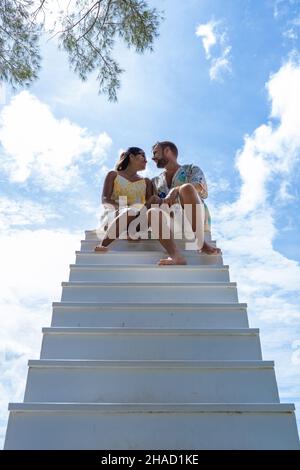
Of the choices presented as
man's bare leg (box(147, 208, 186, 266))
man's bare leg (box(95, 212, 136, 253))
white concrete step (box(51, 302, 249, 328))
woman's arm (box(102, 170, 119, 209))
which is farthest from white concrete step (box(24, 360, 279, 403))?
woman's arm (box(102, 170, 119, 209))

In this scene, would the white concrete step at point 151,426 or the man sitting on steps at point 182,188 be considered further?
the man sitting on steps at point 182,188

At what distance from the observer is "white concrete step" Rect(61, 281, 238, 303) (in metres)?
2.15

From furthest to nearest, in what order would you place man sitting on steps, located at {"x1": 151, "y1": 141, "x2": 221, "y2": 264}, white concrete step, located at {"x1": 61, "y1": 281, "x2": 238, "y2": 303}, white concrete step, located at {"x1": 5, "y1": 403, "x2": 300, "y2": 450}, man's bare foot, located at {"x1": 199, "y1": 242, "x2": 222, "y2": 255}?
man sitting on steps, located at {"x1": 151, "y1": 141, "x2": 221, "y2": 264}
man's bare foot, located at {"x1": 199, "y1": 242, "x2": 222, "y2": 255}
white concrete step, located at {"x1": 61, "y1": 281, "x2": 238, "y2": 303}
white concrete step, located at {"x1": 5, "y1": 403, "x2": 300, "y2": 450}

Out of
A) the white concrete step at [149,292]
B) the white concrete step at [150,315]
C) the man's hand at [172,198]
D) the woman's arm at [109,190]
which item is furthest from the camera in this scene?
the woman's arm at [109,190]

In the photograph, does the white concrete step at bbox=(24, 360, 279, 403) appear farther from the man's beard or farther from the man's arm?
the man's beard

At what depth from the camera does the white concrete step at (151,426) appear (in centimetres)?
146

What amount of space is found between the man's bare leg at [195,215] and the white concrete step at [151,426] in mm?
1137

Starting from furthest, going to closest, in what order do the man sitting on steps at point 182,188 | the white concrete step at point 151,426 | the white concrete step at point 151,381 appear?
the man sitting on steps at point 182,188
the white concrete step at point 151,381
the white concrete step at point 151,426

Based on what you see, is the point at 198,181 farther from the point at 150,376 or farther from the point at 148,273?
the point at 150,376

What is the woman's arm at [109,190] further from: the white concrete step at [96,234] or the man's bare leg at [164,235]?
the man's bare leg at [164,235]

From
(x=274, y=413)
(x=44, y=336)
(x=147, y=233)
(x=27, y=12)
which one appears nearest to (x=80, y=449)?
(x=44, y=336)

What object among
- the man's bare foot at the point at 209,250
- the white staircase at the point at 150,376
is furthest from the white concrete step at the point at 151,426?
the man's bare foot at the point at 209,250

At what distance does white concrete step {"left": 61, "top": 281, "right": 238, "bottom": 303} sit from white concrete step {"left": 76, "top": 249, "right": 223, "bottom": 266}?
312mm

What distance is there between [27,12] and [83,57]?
475mm
